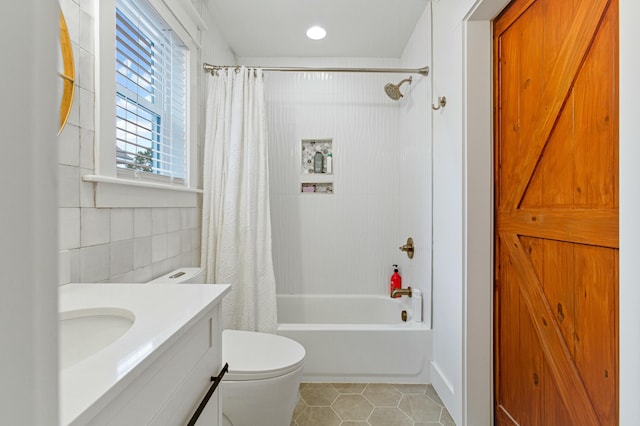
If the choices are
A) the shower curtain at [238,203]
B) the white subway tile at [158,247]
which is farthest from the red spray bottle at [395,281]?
the white subway tile at [158,247]

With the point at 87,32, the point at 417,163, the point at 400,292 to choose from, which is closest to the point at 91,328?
the point at 87,32

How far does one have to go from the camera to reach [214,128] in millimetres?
1988

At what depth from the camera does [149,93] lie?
1497mm

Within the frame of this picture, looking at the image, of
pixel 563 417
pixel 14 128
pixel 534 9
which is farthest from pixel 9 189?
pixel 534 9

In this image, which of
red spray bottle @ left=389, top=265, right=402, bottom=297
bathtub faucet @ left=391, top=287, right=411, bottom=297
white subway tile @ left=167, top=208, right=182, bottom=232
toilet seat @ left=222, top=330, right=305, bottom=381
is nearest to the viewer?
toilet seat @ left=222, top=330, right=305, bottom=381

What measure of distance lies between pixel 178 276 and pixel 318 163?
4.96ft

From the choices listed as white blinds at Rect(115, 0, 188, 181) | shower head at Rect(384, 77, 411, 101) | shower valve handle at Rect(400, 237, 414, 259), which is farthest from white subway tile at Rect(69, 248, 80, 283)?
shower head at Rect(384, 77, 411, 101)

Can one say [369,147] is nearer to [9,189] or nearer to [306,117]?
[306,117]

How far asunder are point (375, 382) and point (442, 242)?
98 cm

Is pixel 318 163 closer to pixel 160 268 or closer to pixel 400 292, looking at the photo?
pixel 400 292

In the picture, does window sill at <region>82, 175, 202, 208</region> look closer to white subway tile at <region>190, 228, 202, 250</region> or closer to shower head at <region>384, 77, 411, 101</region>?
white subway tile at <region>190, 228, 202, 250</region>

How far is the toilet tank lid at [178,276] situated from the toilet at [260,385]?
0.05ft

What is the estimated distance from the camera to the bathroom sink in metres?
0.75

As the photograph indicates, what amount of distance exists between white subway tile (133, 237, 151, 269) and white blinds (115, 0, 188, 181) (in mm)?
314
